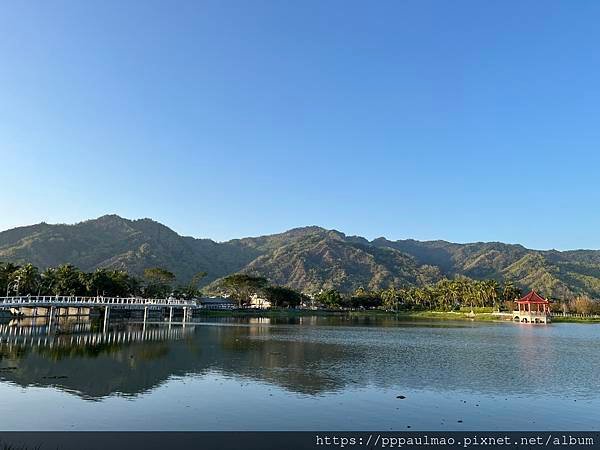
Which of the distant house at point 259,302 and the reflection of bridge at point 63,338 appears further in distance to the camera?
the distant house at point 259,302

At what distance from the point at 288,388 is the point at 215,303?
420ft

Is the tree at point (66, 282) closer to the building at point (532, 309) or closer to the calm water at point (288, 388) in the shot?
the calm water at point (288, 388)

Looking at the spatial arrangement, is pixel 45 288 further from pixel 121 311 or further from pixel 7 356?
pixel 7 356

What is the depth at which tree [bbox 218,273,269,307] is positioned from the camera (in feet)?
503

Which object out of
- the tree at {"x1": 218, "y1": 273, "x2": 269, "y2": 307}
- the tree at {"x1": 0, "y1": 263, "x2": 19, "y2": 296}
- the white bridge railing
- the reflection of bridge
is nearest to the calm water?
the reflection of bridge

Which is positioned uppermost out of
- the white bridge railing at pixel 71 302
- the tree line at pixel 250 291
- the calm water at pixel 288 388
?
the tree line at pixel 250 291

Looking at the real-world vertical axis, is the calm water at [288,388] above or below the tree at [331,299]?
below

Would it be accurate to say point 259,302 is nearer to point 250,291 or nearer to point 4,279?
point 250,291

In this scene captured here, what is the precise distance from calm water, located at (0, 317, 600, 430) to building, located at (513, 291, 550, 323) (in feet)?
241

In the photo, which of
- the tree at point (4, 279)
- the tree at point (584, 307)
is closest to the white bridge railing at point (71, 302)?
the tree at point (4, 279)

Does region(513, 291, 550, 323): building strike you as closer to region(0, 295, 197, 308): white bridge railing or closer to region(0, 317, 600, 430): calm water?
region(0, 317, 600, 430): calm water

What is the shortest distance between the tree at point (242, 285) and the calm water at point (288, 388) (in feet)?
350

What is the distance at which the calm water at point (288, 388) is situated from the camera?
19812 mm

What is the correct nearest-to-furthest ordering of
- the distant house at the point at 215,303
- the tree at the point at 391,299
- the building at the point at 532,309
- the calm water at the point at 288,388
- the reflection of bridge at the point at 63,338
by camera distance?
the calm water at the point at 288,388, the reflection of bridge at the point at 63,338, the building at the point at 532,309, the distant house at the point at 215,303, the tree at the point at 391,299
